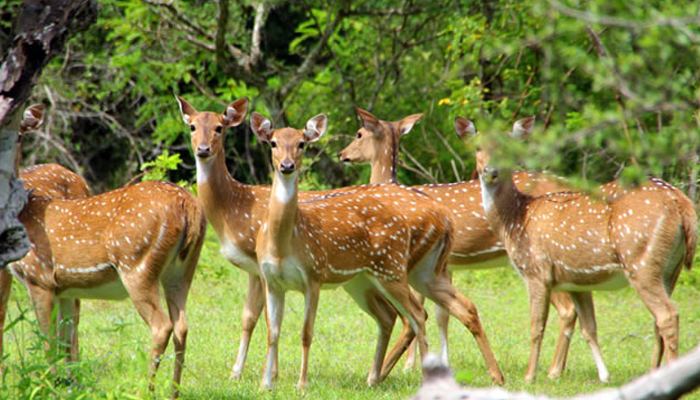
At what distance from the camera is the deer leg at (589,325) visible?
8938mm

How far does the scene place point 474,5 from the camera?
15461 millimetres

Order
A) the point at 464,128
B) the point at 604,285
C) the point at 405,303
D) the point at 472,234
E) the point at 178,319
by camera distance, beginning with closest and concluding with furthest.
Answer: the point at 178,319 → the point at 405,303 → the point at 604,285 → the point at 472,234 → the point at 464,128

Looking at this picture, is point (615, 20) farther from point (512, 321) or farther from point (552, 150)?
point (512, 321)

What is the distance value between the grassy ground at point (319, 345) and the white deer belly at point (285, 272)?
68 centimetres

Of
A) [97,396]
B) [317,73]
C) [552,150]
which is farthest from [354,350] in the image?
[317,73]

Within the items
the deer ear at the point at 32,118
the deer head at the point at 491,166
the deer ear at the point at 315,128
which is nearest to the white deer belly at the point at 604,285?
the deer head at the point at 491,166

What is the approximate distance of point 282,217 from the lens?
8109mm

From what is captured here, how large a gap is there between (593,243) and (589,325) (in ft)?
2.84

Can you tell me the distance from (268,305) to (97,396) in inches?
97.6

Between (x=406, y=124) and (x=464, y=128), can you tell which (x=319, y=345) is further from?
(x=406, y=124)

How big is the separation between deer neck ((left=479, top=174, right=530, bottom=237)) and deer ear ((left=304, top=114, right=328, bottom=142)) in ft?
4.13

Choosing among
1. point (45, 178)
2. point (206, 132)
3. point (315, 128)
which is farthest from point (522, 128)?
point (45, 178)

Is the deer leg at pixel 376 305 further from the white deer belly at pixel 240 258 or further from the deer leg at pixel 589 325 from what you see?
the deer leg at pixel 589 325

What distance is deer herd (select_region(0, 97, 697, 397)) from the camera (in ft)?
25.5
